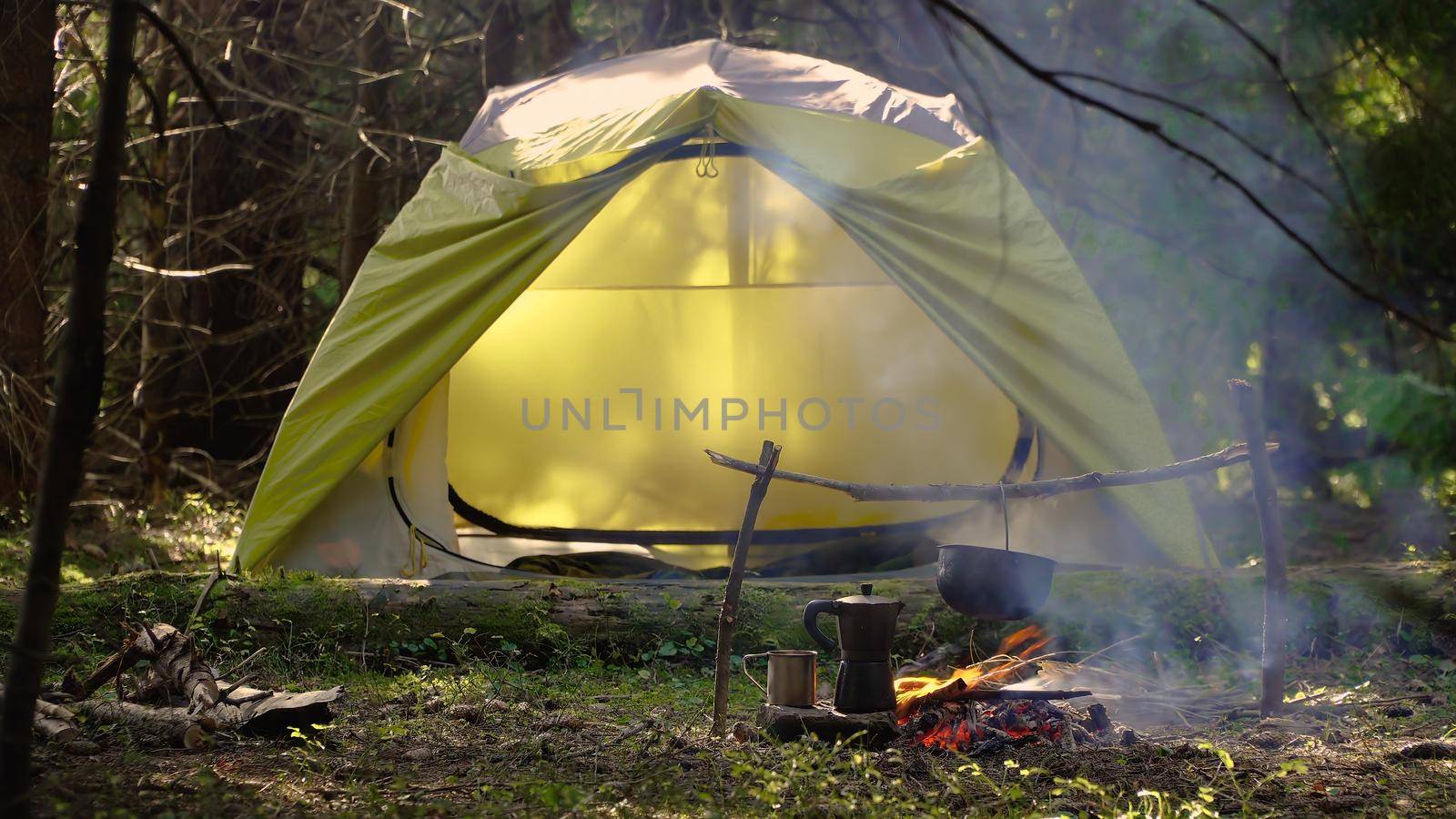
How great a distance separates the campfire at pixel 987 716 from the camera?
9.97ft

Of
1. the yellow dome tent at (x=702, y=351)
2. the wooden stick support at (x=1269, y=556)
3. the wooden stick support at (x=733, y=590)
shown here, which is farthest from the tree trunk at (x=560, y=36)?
the wooden stick support at (x=1269, y=556)

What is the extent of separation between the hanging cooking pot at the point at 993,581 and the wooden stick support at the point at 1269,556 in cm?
56

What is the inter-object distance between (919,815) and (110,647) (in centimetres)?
269

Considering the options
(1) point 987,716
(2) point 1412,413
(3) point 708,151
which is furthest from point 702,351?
(2) point 1412,413

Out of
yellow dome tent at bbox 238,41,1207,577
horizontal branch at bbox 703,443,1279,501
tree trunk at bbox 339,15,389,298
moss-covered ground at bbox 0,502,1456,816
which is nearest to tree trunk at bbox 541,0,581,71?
tree trunk at bbox 339,15,389,298

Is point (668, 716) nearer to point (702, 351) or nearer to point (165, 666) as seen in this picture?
point (165, 666)

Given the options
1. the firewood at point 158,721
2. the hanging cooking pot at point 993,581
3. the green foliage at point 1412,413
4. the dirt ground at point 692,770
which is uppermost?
the green foliage at point 1412,413

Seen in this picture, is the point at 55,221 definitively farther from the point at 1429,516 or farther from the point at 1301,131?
the point at 1429,516

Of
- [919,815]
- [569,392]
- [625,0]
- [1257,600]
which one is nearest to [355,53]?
[625,0]

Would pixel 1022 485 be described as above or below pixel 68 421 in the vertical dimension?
below

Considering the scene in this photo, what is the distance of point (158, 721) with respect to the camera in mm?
2953

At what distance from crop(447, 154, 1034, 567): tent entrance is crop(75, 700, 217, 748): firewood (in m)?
2.74

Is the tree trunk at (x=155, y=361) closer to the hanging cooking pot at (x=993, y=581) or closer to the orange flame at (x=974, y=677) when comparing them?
the orange flame at (x=974, y=677)

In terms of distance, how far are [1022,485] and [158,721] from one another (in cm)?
216
